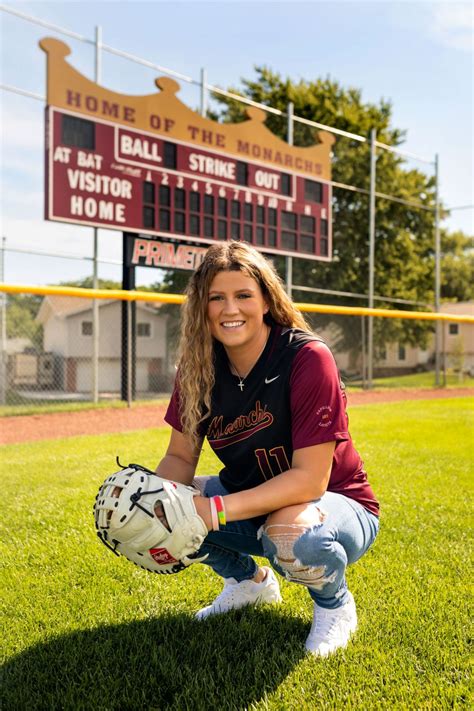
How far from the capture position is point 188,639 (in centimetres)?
219

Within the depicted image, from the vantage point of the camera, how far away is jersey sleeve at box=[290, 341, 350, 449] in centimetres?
202

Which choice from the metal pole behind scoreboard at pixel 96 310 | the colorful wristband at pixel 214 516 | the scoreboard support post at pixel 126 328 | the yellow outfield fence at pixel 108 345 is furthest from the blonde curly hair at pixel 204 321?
the metal pole behind scoreboard at pixel 96 310

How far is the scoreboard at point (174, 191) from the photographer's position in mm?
10031

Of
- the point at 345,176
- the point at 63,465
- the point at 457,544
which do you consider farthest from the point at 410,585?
the point at 345,176

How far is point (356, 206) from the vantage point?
20500 mm

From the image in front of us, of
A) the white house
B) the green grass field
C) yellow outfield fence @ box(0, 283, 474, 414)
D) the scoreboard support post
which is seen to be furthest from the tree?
the green grass field

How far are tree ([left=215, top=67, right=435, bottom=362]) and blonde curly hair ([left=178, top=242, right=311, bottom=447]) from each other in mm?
16488

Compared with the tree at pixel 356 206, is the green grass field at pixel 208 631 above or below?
below

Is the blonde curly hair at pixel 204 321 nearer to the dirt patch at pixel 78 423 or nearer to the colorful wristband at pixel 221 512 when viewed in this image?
the colorful wristband at pixel 221 512

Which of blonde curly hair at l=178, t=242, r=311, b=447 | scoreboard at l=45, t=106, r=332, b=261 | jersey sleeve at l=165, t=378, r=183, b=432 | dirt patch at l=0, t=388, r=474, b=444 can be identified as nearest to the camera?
blonde curly hair at l=178, t=242, r=311, b=447

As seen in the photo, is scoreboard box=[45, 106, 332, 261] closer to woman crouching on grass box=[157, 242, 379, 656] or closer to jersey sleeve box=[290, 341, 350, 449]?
woman crouching on grass box=[157, 242, 379, 656]

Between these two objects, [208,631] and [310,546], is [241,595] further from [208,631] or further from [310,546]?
[310,546]

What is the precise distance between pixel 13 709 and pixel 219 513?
0.76 metres

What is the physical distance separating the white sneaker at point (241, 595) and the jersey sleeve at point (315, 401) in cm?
71
